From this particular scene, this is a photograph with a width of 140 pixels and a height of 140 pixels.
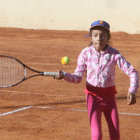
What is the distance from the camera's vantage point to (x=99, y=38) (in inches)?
168

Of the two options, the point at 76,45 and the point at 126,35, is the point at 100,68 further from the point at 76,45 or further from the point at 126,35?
the point at 126,35

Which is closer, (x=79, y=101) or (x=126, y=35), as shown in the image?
(x=79, y=101)

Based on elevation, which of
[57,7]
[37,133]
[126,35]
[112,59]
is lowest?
[37,133]

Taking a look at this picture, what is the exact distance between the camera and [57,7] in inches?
1086

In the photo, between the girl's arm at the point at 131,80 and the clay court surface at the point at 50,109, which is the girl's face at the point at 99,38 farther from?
the clay court surface at the point at 50,109

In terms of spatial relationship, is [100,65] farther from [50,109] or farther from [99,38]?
[50,109]

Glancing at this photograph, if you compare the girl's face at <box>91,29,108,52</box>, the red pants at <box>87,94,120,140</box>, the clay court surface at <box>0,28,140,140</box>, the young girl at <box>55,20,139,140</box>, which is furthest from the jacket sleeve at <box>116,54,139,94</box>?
the clay court surface at <box>0,28,140,140</box>

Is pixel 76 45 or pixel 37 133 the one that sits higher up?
pixel 76 45

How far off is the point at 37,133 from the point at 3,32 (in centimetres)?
1879

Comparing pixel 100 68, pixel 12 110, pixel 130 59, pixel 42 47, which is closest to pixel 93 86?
pixel 100 68

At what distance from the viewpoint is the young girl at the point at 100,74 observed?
430 centimetres

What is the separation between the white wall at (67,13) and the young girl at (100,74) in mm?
21358

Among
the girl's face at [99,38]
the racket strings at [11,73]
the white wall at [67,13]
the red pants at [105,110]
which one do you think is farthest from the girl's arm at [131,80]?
the white wall at [67,13]

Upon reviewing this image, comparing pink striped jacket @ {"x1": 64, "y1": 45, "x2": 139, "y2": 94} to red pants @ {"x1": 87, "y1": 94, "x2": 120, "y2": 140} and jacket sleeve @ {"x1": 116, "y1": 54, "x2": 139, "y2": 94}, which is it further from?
red pants @ {"x1": 87, "y1": 94, "x2": 120, "y2": 140}
